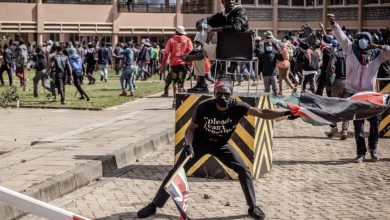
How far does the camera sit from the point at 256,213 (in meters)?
7.54

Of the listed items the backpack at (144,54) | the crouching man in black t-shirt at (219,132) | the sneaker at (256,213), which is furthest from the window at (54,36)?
the sneaker at (256,213)

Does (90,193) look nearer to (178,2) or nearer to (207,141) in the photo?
(207,141)

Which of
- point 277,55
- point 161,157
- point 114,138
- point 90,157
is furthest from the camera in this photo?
point 277,55

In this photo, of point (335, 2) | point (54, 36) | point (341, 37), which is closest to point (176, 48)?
point (341, 37)

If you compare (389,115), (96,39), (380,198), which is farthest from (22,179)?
(96,39)

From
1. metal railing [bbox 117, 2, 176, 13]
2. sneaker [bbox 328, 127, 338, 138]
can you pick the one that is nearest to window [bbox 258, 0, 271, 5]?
metal railing [bbox 117, 2, 176, 13]

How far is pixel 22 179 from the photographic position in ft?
29.0

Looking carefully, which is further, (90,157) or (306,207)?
(90,157)

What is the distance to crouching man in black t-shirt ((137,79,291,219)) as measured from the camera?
7574 mm

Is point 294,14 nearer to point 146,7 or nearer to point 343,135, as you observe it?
point 146,7

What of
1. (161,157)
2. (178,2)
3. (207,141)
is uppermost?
(178,2)

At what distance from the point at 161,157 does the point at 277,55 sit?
923 cm

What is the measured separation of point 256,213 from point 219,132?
36.1 inches

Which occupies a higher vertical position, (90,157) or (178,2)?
(178,2)
